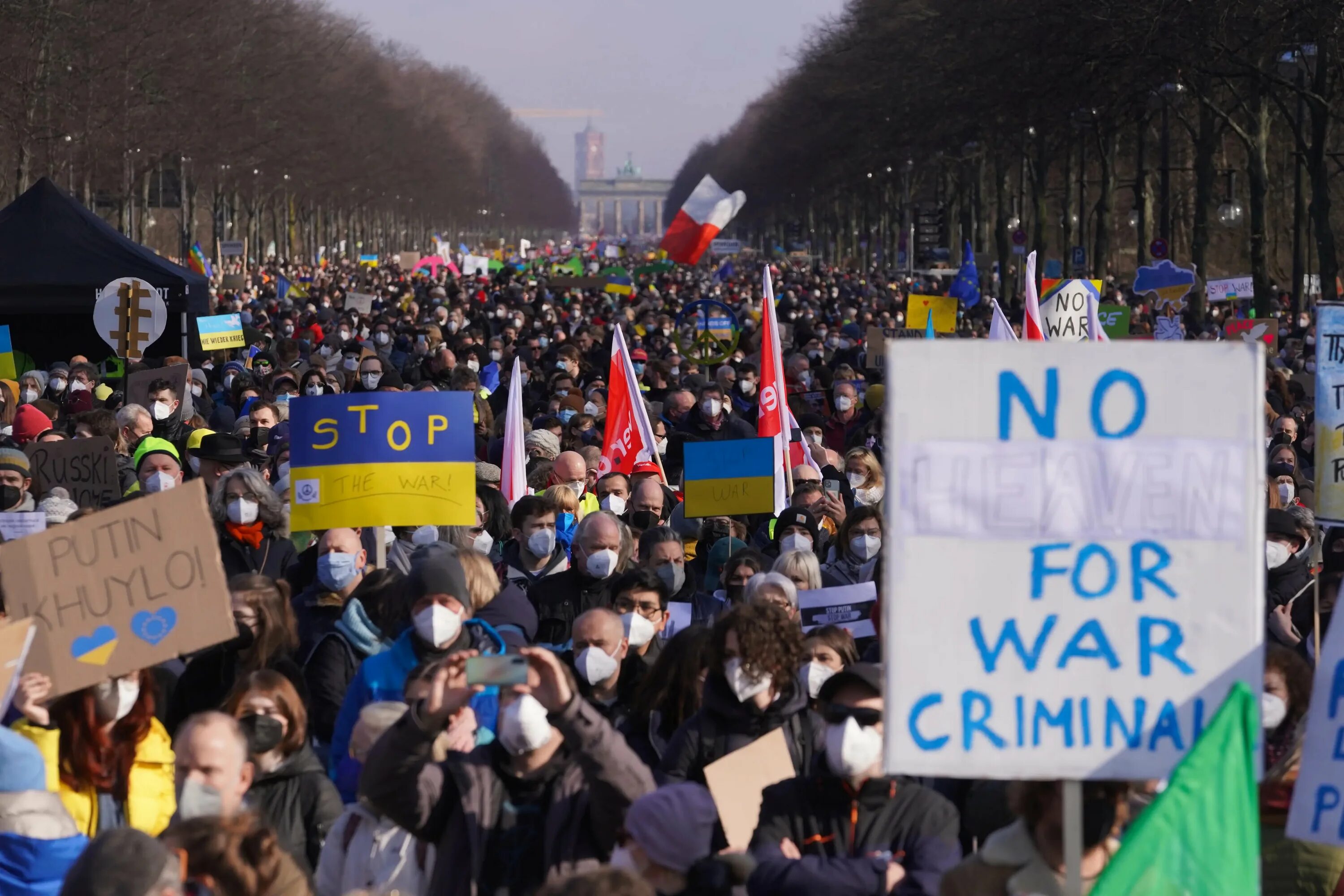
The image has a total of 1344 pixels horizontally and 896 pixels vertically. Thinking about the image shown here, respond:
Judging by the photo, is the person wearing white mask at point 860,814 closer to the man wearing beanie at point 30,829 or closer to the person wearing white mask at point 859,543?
the man wearing beanie at point 30,829

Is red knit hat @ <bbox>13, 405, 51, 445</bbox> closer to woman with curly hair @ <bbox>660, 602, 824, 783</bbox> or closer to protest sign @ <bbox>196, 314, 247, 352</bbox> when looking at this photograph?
protest sign @ <bbox>196, 314, 247, 352</bbox>

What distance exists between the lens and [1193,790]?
360 centimetres

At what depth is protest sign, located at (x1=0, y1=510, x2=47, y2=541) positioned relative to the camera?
859 cm

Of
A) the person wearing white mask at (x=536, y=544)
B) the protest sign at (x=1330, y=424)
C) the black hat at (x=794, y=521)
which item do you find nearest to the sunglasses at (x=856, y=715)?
the protest sign at (x=1330, y=424)

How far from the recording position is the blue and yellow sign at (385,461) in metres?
8.24

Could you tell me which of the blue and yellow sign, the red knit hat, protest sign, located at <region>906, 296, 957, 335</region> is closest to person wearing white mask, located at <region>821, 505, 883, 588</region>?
the blue and yellow sign

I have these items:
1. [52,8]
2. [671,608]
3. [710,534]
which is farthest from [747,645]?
[52,8]

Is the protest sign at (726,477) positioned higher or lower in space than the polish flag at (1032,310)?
lower

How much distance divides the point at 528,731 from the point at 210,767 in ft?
2.11

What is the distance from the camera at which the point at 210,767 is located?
442 centimetres

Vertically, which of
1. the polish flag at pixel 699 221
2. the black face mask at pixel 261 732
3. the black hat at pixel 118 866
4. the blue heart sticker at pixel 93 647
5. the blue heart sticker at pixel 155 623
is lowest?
the black face mask at pixel 261 732

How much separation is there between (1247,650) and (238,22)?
58495mm

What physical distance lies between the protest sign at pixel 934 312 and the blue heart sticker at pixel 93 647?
1593cm

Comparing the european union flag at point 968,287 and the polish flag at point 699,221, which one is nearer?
the polish flag at point 699,221
